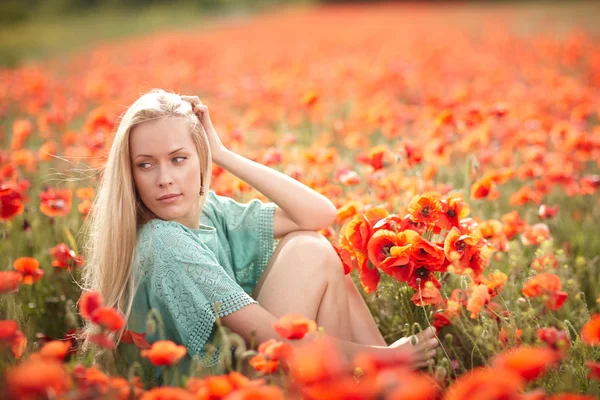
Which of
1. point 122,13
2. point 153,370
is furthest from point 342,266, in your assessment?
point 122,13

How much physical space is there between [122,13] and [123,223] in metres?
20.1

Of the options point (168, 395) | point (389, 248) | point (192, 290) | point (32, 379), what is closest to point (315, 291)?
point (389, 248)

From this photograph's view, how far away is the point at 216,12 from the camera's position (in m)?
21.4

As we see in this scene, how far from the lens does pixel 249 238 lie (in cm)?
229

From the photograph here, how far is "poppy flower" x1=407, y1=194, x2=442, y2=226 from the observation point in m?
1.87

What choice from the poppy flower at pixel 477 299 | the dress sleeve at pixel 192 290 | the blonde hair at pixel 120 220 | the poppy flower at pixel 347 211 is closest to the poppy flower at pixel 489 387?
the poppy flower at pixel 477 299

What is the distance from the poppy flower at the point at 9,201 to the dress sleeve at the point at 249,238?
0.68 metres

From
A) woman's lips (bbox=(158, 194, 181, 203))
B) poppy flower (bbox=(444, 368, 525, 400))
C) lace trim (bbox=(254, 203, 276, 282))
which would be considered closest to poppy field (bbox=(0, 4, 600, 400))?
poppy flower (bbox=(444, 368, 525, 400))

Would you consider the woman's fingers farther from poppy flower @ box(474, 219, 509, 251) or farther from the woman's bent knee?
poppy flower @ box(474, 219, 509, 251)

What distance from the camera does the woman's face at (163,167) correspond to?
6.42 ft

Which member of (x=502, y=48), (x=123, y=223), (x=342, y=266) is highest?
(x=502, y=48)

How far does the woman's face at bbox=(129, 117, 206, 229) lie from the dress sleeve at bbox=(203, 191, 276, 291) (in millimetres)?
296

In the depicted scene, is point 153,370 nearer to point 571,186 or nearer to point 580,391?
point 580,391

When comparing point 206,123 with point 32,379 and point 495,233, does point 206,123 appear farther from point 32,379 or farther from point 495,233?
point 32,379
